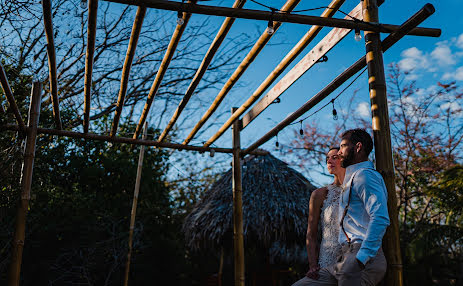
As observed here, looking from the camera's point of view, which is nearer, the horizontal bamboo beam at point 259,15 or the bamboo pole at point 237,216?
the horizontal bamboo beam at point 259,15

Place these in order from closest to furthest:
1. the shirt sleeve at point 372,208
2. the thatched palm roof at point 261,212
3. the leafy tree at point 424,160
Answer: the shirt sleeve at point 372,208
the thatched palm roof at point 261,212
the leafy tree at point 424,160

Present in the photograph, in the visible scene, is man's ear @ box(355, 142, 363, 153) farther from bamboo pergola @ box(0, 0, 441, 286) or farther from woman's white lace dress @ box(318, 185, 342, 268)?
woman's white lace dress @ box(318, 185, 342, 268)

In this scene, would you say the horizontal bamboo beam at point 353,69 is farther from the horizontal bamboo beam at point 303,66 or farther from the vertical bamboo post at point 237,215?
the vertical bamboo post at point 237,215

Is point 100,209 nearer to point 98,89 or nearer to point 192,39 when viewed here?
point 98,89

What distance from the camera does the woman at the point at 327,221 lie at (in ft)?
7.49

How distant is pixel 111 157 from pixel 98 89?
1400mm

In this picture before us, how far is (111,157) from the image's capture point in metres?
8.47

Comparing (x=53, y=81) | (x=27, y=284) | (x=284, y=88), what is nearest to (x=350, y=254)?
(x=284, y=88)

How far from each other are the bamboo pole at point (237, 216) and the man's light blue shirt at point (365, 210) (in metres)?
2.83

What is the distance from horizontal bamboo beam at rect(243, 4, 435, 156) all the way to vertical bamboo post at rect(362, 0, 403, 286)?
0.34ft

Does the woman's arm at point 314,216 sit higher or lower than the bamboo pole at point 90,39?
lower

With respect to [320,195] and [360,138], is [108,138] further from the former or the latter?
[360,138]

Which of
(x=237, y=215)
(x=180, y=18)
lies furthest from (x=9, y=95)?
(x=237, y=215)

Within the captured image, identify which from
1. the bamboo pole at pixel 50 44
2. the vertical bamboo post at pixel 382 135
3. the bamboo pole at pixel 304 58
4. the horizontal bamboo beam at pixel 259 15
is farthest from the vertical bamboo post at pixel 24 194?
the vertical bamboo post at pixel 382 135
